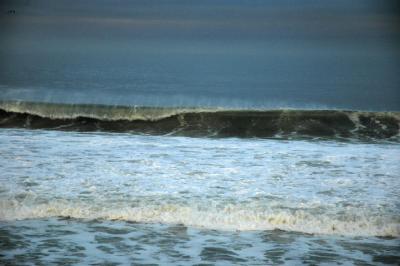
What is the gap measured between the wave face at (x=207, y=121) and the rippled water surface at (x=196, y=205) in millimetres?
4141

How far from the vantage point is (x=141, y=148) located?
41.3 ft

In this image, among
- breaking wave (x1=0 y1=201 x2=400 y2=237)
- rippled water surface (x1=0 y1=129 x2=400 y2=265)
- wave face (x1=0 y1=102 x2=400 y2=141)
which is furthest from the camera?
wave face (x1=0 y1=102 x2=400 y2=141)

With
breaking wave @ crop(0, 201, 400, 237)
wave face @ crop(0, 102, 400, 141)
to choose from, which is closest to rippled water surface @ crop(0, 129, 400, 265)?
breaking wave @ crop(0, 201, 400, 237)

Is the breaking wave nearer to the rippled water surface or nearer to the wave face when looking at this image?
the rippled water surface

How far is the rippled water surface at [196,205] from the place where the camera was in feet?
19.8

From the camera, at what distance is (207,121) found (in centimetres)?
1836

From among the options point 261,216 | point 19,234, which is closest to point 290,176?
point 261,216

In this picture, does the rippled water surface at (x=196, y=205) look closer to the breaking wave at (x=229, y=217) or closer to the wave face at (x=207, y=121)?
the breaking wave at (x=229, y=217)

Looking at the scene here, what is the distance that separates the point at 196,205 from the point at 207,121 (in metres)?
10.8

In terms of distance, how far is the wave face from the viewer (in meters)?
16.4

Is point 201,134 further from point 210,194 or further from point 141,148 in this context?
point 210,194

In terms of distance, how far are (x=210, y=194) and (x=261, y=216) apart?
4.01 ft

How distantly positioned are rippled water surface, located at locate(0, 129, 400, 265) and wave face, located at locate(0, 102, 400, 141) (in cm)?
414

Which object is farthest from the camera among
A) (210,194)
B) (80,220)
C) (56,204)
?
(210,194)
